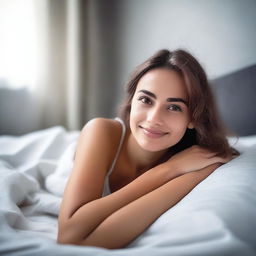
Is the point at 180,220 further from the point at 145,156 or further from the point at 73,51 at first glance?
the point at 73,51

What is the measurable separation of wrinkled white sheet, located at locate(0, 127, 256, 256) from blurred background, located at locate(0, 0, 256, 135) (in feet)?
3.64

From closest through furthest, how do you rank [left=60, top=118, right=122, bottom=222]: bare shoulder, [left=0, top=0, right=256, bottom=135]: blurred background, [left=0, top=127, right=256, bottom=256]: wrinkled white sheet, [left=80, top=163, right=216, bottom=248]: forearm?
1. [left=0, top=127, right=256, bottom=256]: wrinkled white sheet
2. [left=80, top=163, right=216, bottom=248]: forearm
3. [left=60, top=118, right=122, bottom=222]: bare shoulder
4. [left=0, top=0, right=256, bottom=135]: blurred background

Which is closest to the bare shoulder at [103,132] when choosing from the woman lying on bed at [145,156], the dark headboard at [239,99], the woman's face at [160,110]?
the woman lying on bed at [145,156]

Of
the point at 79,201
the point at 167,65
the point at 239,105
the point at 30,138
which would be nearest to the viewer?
the point at 79,201

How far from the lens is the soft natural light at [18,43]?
2045mm

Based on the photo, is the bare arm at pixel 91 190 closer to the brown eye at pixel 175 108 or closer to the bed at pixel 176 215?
the bed at pixel 176 215

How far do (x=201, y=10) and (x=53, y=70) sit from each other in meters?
1.18

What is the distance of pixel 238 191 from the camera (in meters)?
0.80

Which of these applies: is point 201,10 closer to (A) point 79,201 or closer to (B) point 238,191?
(B) point 238,191

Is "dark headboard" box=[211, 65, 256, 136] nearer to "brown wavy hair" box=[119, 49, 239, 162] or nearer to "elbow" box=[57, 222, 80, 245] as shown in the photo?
"brown wavy hair" box=[119, 49, 239, 162]

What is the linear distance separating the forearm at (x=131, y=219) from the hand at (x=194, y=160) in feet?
0.46

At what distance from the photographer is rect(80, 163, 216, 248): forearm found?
2.51ft

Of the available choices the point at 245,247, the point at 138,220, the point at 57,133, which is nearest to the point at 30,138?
the point at 57,133

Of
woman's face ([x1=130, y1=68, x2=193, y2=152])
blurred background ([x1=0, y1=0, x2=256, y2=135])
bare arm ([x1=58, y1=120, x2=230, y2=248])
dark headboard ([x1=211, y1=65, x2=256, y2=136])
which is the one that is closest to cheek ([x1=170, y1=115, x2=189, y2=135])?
woman's face ([x1=130, y1=68, x2=193, y2=152])
